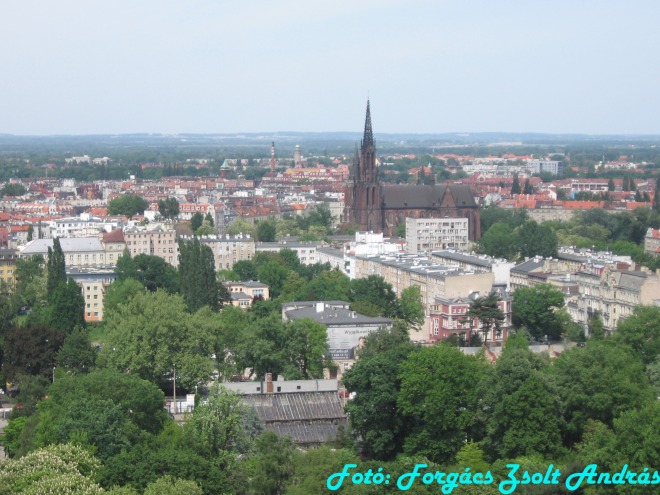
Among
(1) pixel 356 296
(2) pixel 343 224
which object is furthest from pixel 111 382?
(2) pixel 343 224

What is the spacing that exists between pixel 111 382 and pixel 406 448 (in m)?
7.80

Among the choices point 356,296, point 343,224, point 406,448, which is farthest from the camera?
point 343,224

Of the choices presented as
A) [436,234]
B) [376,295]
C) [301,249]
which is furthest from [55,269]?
[436,234]

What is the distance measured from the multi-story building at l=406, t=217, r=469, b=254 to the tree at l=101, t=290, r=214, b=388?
4674 centimetres

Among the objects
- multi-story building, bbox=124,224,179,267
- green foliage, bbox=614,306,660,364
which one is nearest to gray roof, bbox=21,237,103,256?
multi-story building, bbox=124,224,179,267

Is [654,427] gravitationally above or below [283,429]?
above

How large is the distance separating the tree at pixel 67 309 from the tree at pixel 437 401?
2097 centimetres

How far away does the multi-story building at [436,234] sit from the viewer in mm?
88750

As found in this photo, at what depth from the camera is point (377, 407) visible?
32.6 metres

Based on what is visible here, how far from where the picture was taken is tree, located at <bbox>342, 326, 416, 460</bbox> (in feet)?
106

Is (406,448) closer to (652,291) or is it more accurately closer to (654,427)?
(654,427)

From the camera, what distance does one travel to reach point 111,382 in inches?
1312

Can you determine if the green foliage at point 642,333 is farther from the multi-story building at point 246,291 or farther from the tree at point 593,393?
the multi-story building at point 246,291

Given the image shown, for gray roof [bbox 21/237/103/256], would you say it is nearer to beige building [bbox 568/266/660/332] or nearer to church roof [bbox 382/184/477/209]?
church roof [bbox 382/184/477/209]
